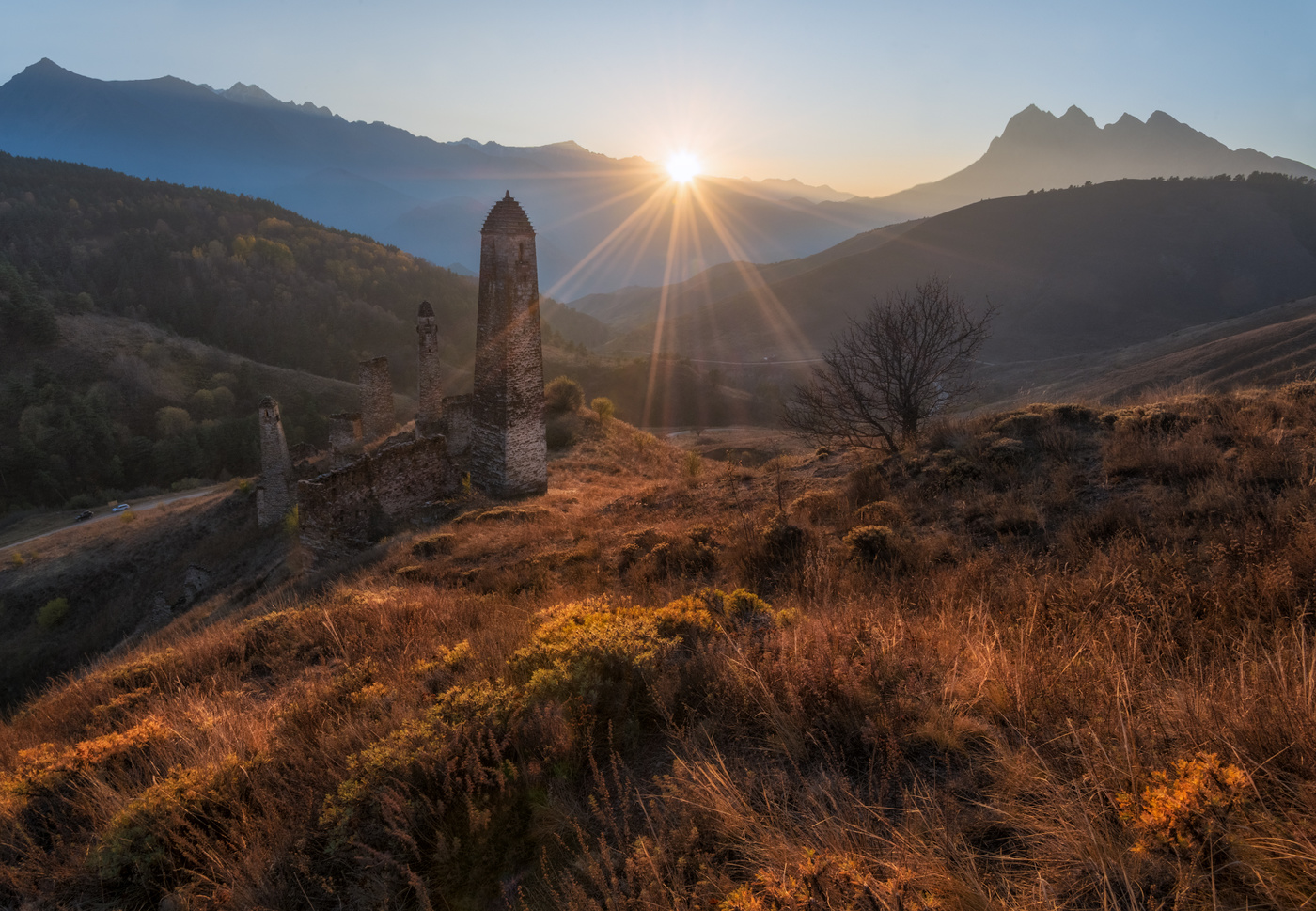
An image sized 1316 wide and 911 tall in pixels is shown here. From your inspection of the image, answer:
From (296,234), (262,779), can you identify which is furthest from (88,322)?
(262,779)

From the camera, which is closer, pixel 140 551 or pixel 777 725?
pixel 777 725

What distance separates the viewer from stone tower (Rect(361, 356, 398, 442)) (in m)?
23.0

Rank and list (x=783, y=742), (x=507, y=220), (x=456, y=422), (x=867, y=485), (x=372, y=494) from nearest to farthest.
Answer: (x=783, y=742) → (x=867, y=485) → (x=507, y=220) → (x=372, y=494) → (x=456, y=422)

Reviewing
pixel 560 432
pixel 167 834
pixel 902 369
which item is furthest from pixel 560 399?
pixel 167 834

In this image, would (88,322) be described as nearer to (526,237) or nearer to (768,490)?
(526,237)

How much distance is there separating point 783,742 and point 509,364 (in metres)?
13.7

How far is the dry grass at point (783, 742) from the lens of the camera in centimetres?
182

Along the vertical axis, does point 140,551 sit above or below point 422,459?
below

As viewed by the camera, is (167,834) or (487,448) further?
(487,448)

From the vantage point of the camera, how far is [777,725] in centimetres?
267

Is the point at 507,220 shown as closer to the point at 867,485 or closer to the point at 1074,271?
the point at 867,485

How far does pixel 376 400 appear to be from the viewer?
922 inches

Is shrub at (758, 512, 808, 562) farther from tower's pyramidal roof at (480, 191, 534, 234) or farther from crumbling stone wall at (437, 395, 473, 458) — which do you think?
crumbling stone wall at (437, 395, 473, 458)

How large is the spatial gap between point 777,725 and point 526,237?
14.5 metres
